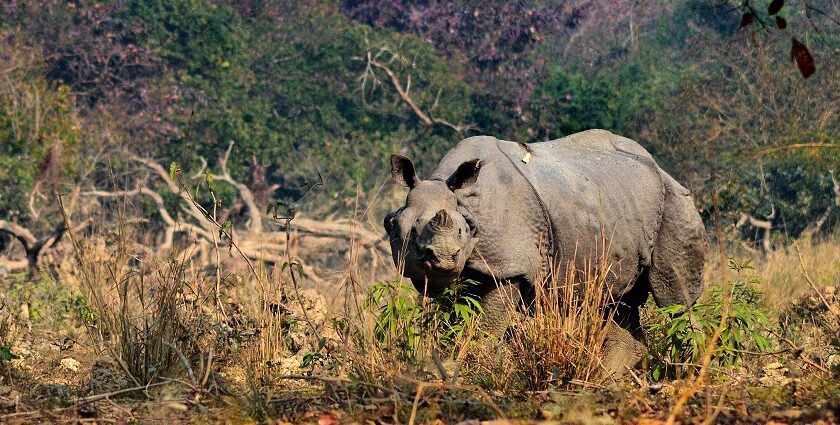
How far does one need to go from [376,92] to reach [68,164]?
6.71 meters

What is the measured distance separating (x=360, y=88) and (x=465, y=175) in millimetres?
Answer: 15229

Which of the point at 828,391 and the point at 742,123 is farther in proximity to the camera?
the point at 742,123

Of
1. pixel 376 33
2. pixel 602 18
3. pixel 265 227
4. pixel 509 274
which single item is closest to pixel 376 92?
pixel 376 33

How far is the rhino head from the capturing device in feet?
20.7

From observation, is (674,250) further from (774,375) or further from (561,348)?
(561,348)

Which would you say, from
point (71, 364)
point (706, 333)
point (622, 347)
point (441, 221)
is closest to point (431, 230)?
point (441, 221)

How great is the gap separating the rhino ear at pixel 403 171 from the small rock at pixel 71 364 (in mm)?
2265

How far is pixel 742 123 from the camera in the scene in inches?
672

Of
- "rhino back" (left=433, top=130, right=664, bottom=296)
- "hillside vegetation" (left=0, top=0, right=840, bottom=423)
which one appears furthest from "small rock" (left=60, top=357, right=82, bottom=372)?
"rhino back" (left=433, top=130, right=664, bottom=296)

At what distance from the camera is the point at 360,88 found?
21828 millimetres

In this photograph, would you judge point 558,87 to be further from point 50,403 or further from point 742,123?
point 50,403

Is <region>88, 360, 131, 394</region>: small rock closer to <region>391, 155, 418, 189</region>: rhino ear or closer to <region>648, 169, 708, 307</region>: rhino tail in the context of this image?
<region>391, 155, 418, 189</region>: rhino ear

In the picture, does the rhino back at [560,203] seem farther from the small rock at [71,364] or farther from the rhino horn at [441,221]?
the small rock at [71,364]

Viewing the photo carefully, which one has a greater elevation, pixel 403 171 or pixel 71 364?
pixel 403 171
